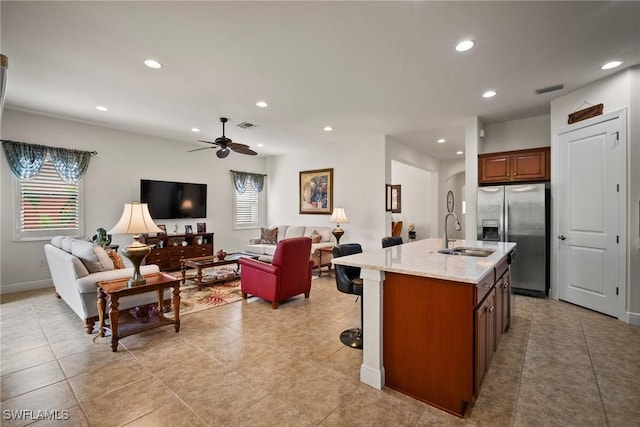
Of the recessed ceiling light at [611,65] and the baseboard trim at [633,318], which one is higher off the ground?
the recessed ceiling light at [611,65]

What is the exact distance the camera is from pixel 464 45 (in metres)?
2.78

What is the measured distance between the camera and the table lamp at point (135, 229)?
290 cm

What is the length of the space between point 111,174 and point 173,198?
48.4 inches

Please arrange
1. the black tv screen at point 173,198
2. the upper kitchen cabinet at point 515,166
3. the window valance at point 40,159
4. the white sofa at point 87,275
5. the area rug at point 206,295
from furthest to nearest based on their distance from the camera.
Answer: the black tv screen at point 173,198 < the window valance at point 40,159 < the upper kitchen cabinet at point 515,166 < the area rug at point 206,295 < the white sofa at point 87,275

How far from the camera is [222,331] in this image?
3.15 m

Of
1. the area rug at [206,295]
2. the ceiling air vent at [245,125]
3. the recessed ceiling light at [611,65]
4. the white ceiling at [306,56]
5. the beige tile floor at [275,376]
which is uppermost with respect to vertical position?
the recessed ceiling light at [611,65]

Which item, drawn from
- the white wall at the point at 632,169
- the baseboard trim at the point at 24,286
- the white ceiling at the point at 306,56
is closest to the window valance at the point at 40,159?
the white ceiling at the point at 306,56

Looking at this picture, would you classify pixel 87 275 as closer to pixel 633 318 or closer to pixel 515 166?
pixel 515 166

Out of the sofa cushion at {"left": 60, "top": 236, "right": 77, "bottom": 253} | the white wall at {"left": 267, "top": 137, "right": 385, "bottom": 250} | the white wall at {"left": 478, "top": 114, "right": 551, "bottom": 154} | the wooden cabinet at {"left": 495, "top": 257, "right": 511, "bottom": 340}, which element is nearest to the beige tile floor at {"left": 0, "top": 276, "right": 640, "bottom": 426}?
the wooden cabinet at {"left": 495, "top": 257, "right": 511, "bottom": 340}

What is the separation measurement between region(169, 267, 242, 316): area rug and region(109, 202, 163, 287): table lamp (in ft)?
3.19

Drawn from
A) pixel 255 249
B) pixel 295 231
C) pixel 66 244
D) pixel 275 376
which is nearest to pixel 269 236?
pixel 255 249

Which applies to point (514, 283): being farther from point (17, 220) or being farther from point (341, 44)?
point (17, 220)

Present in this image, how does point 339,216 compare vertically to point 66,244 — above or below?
above

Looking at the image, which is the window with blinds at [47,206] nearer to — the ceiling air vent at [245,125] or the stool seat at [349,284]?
the ceiling air vent at [245,125]
